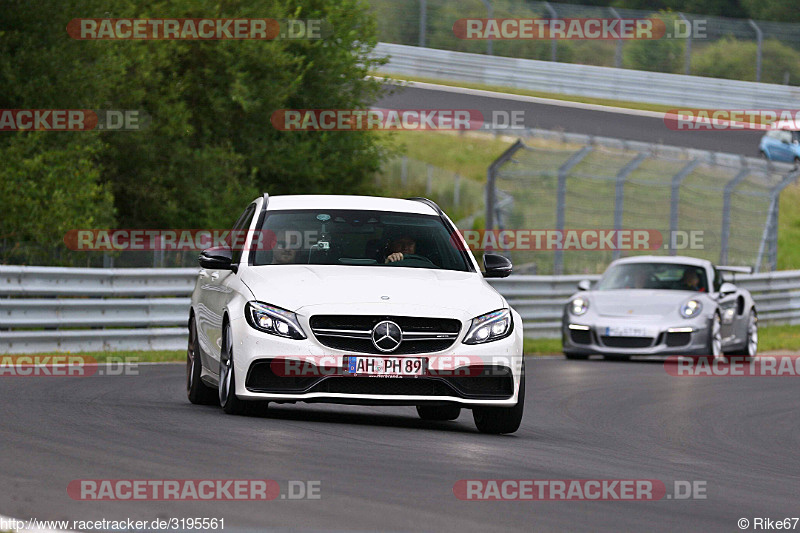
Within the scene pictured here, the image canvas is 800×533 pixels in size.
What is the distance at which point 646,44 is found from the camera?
4409 cm

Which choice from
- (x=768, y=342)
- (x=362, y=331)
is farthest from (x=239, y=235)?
(x=768, y=342)

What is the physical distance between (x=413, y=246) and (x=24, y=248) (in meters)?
8.94

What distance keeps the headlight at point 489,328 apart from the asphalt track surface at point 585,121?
99.4ft

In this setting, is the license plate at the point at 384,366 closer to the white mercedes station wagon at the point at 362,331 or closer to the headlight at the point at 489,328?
the white mercedes station wagon at the point at 362,331

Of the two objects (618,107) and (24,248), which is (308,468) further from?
(618,107)

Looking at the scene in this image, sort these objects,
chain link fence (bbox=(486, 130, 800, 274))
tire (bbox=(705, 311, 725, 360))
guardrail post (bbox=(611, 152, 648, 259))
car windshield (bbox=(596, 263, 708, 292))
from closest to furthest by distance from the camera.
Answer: tire (bbox=(705, 311, 725, 360))
car windshield (bbox=(596, 263, 708, 292))
guardrail post (bbox=(611, 152, 648, 259))
chain link fence (bbox=(486, 130, 800, 274))

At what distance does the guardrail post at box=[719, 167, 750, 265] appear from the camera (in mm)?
27188

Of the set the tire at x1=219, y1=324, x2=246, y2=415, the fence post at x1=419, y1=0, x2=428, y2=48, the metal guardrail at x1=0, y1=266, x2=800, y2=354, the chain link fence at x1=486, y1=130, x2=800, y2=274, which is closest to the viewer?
the tire at x1=219, y1=324, x2=246, y2=415

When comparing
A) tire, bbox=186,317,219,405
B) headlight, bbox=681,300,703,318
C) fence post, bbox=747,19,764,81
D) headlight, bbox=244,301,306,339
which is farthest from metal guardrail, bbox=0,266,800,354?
fence post, bbox=747,19,764,81

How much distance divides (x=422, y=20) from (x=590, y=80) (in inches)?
209

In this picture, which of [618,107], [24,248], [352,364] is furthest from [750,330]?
[618,107]

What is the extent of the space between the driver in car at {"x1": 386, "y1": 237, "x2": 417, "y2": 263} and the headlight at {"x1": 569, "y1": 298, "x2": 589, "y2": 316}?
9.24 m

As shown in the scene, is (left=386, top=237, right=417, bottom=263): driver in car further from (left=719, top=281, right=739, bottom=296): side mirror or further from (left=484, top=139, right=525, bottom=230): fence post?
(left=484, top=139, right=525, bottom=230): fence post

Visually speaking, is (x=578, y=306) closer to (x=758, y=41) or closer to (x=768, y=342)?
(x=768, y=342)
